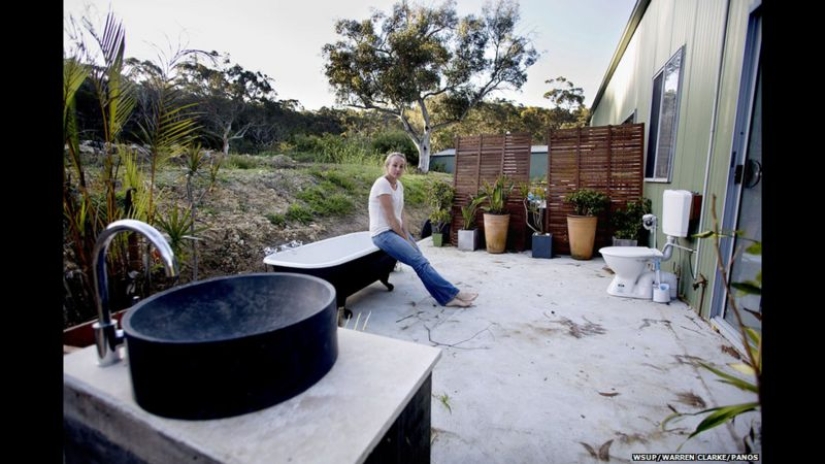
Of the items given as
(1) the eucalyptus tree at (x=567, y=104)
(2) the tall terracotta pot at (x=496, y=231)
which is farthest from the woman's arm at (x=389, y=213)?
(1) the eucalyptus tree at (x=567, y=104)

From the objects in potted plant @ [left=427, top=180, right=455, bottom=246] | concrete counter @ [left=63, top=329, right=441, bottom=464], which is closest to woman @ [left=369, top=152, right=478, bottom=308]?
concrete counter @ [left=63, top=329, right=441, bottom=464]

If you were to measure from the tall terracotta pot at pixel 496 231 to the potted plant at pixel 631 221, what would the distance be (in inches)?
54.8

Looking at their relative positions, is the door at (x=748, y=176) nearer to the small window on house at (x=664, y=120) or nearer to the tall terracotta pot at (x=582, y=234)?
the small window on house at (x=664, y=120)

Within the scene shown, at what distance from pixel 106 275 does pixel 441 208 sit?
16.3 feet

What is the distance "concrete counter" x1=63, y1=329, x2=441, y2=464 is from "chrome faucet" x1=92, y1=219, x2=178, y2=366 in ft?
0.17

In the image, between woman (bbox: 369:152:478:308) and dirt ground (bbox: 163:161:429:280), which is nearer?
woman (bbox: 369:152:478:308)

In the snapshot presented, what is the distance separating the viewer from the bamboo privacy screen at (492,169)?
210 inches

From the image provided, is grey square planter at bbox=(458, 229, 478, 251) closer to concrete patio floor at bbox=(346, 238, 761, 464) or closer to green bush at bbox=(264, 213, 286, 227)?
concrete patio floor at bbox=(346, 238, 761, 464)

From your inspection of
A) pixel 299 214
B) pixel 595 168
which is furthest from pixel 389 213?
pixel 595 168

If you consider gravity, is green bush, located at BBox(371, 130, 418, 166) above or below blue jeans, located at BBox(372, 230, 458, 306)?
above

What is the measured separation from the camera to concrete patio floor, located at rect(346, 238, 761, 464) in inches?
61.4

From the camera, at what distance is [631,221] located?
4543mm
